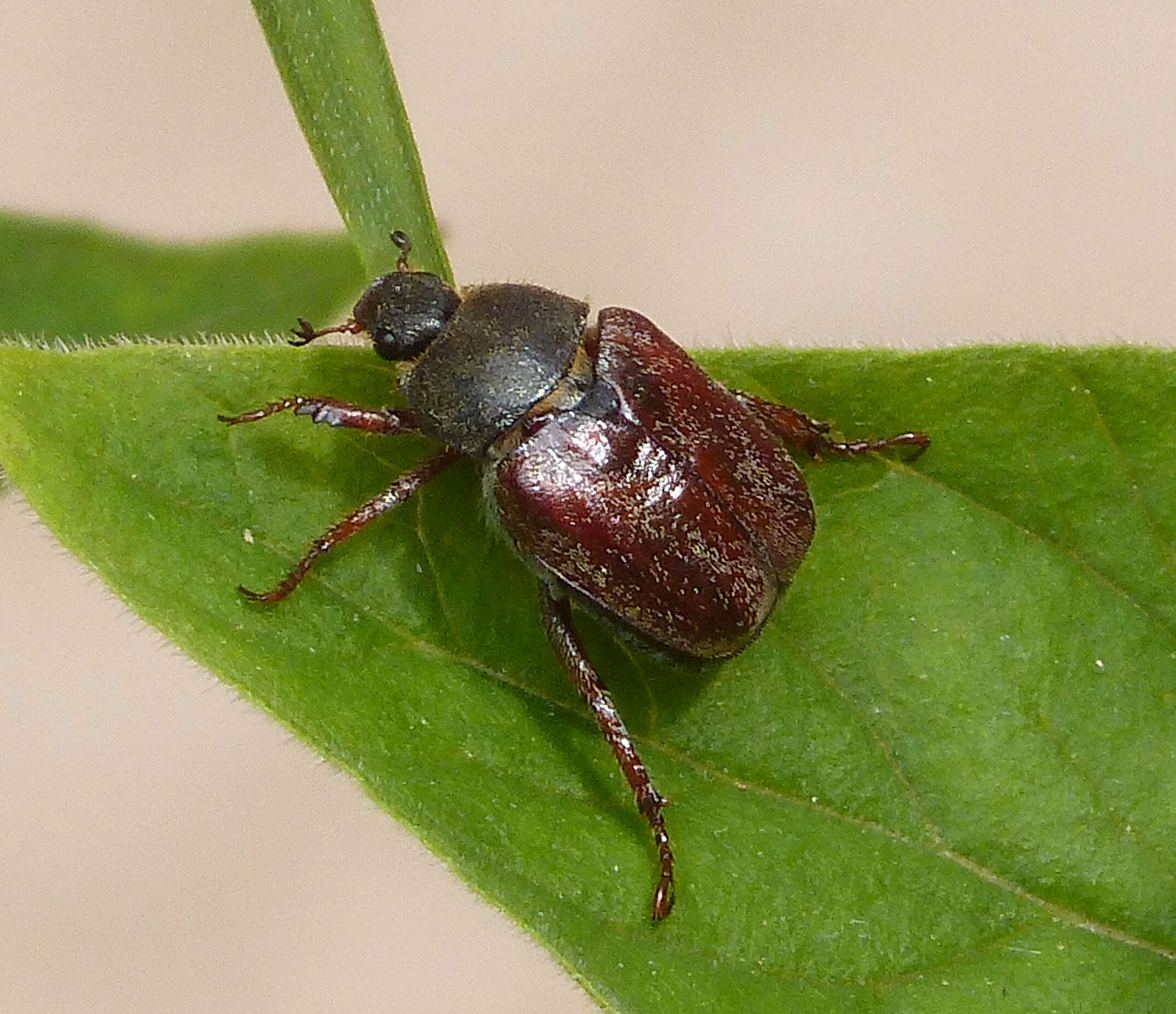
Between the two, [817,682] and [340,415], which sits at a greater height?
[340,415]

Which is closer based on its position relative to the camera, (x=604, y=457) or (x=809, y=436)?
(x=809, y=436)

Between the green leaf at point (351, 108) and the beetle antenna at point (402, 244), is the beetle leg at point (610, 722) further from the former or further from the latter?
the green leaf at point (351, 108)

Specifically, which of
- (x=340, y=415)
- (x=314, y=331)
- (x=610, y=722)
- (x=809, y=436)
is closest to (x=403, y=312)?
(x=314, y=331)

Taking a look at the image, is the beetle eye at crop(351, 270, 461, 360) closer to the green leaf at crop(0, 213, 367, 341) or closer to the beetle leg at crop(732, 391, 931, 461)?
the green leaf at crop(0, 213, 367, 341)

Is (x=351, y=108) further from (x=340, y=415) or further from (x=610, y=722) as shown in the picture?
(x=610, y=722)

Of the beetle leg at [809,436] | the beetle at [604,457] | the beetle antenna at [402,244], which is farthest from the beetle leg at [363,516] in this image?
the beetle leg at [809,436]

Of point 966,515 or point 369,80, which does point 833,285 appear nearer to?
point 966,515
